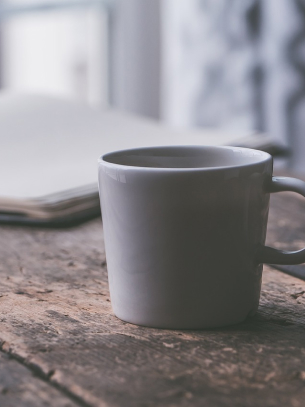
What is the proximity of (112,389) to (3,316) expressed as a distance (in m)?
0.14

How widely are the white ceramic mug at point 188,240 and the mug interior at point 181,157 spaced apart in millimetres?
21

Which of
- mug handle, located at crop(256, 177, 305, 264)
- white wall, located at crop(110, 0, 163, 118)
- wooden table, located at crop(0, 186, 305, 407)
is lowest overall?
wooden table, located at crop(0, 186, 305, 407)

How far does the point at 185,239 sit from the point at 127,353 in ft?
0.25

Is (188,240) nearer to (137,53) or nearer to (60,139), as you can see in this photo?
(60,139)

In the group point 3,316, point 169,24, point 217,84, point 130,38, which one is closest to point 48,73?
point 130,38

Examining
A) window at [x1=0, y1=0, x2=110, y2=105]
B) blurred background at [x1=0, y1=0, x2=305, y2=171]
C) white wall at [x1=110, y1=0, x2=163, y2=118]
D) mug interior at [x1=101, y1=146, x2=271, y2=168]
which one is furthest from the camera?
window at [x1=0, y1=0, x2=110, y2=105]

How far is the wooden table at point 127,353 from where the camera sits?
0.28 metres

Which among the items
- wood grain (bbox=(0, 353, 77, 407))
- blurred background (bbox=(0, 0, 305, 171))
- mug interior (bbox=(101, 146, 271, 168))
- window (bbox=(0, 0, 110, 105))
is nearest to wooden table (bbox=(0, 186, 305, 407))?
wood grain (bbox=(0, 353, 77, 407))

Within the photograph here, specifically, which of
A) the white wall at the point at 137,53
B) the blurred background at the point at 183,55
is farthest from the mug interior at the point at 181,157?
the white wall at the point at 137,53

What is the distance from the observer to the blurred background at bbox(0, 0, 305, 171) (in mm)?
1399

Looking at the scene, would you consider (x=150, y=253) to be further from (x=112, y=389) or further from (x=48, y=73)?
(x=48, y=73)

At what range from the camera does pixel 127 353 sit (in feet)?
1.07

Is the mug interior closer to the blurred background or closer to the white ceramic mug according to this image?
the white ceramic mug

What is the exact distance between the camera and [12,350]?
1.09ft
